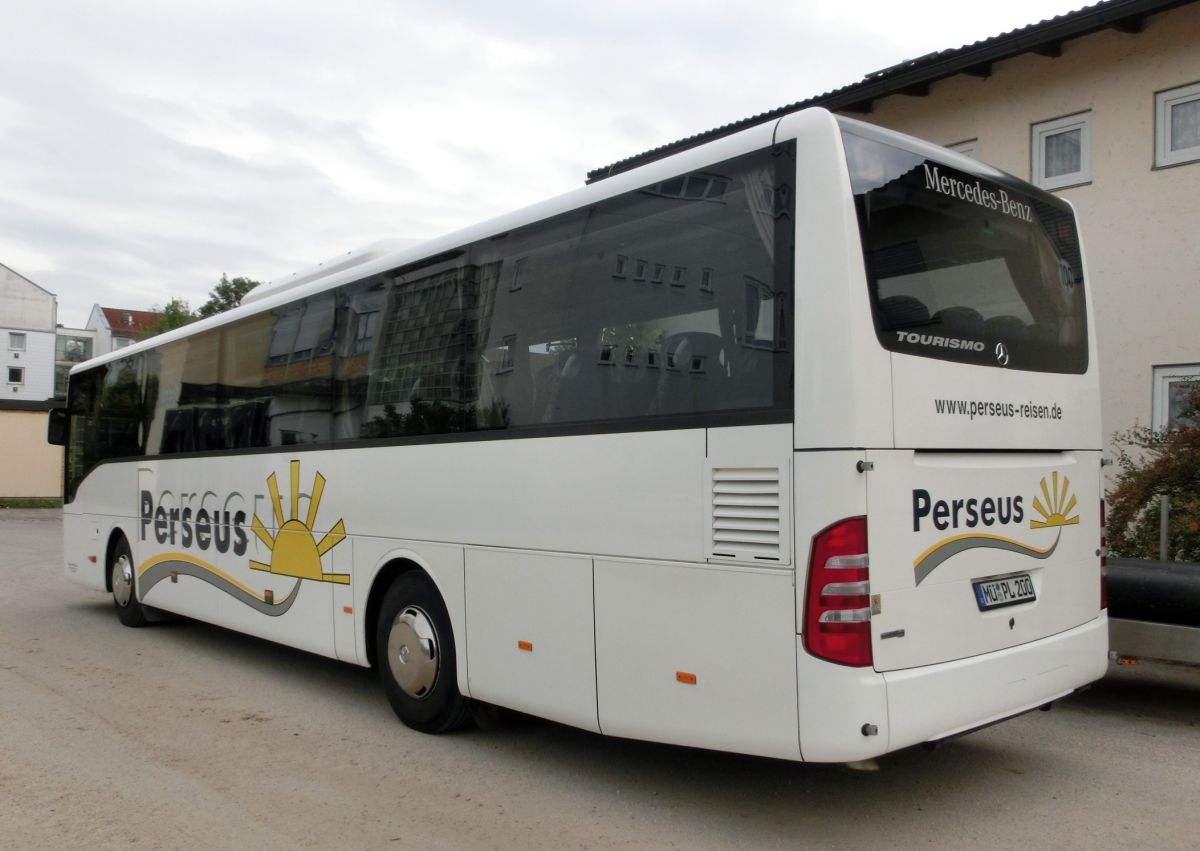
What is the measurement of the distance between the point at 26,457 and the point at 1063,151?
124 ft

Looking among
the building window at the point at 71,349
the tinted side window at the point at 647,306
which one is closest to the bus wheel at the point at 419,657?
the tinted side window at the point at 647,306

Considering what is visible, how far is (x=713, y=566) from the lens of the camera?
4.57 meters

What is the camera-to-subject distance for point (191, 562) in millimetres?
9594

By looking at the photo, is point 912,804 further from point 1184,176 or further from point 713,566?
point 1184,176

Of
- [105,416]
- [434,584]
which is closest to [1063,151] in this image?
[434,584]

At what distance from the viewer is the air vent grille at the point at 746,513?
14.3 feet

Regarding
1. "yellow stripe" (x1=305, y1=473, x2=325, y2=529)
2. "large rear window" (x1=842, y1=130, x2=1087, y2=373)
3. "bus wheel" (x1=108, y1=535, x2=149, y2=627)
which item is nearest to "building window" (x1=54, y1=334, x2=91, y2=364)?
"bus wheel" (x1=108, y1=535, x2=149, y2=627)

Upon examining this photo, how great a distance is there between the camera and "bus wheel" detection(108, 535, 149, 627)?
11016 mm

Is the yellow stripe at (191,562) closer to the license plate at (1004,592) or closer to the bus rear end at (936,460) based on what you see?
the bus rear end at (936,460)

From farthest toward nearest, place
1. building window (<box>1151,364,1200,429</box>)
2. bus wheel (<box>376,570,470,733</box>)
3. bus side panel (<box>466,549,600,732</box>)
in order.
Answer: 1. building window (<box>1151,364,1200,429</box>)
2. bus wheel (<box>376,570,470,733</box>)
3. bus side panel (<box>466,549,600,732</box>)

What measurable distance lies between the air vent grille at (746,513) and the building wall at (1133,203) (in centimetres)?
847

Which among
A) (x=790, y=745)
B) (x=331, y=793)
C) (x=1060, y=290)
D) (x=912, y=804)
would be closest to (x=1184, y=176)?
(x=1060, y=290)

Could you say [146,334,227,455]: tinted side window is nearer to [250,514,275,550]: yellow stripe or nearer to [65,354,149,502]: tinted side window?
[65,354,149,502]: tinted side window

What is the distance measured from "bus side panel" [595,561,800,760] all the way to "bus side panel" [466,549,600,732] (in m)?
0.14
